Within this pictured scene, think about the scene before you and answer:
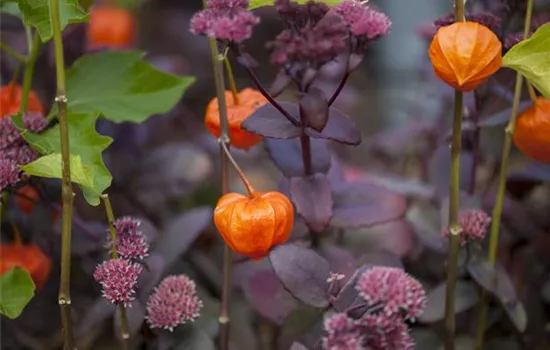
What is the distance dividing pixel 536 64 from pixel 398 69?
1.71 meters

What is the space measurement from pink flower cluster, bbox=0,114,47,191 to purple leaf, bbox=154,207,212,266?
207mm

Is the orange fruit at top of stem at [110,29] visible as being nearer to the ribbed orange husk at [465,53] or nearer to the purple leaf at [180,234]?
the purple leaf at [180,234]

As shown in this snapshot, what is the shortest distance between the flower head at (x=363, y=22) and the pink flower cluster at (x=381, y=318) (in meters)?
0.17

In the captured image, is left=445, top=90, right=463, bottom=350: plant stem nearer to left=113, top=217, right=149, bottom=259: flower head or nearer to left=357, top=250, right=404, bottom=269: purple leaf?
left=357, top=250, right=404, bottom=269: purple leaf

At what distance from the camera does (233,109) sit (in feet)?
2.35

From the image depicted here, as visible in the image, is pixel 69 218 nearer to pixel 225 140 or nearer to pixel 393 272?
pixel 225 140

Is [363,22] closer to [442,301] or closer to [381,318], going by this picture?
[381,318]

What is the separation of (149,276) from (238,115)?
0.56 feet

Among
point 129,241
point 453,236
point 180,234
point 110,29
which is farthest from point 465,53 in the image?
point 110,29

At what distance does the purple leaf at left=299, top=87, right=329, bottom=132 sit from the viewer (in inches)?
23.9

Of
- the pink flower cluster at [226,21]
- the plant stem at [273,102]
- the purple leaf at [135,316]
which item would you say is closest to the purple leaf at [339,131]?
the plant stem at [273,102]

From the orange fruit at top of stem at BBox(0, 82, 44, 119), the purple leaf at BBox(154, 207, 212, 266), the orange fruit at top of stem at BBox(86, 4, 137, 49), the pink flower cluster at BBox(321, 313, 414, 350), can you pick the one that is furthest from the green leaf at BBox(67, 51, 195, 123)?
the orange fruit at top of stem at BBox(86, 4, 137, 49)

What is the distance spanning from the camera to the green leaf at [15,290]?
66 cm

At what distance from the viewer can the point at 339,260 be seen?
751 millimetres
